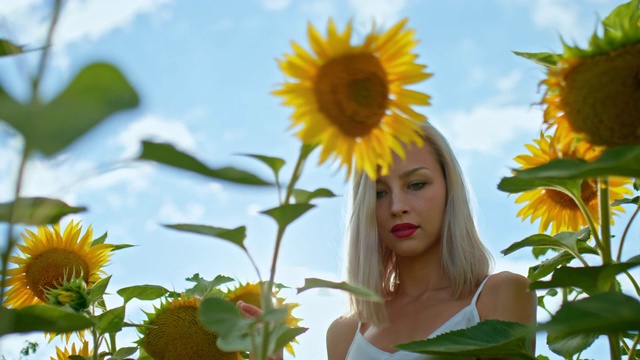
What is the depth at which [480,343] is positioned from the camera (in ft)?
3.57

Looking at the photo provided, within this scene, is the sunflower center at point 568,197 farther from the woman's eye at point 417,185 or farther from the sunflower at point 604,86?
the sunflower at point 604,86

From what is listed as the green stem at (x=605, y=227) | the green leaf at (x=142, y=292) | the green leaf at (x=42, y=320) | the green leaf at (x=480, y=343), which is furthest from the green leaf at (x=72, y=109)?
the green leaf at (x=142, y=292)

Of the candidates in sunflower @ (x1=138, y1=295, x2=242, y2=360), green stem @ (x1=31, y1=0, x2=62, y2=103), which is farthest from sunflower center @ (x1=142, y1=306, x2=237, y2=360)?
green stem @ (x1=31, y1=0, x2=62, y2=103)

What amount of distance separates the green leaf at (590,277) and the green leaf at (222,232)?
534 millimetres

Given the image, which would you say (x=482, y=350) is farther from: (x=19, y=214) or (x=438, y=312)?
(x=438, y=312)

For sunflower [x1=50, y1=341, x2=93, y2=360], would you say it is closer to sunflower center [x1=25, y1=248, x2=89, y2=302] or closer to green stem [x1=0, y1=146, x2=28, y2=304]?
sunflower center [x1=25, y1=248, x2=89, y2=302]

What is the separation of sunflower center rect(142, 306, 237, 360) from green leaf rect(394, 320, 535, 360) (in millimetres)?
776

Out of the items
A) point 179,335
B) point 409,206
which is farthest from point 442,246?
point 179,335

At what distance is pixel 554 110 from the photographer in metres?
1.11

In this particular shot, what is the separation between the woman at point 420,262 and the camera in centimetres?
258

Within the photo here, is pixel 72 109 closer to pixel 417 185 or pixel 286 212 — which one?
pixel 286 212

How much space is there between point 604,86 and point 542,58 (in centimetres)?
18

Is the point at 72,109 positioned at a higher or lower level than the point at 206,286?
lower

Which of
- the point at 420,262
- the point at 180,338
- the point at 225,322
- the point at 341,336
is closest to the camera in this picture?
the point at 225,322
